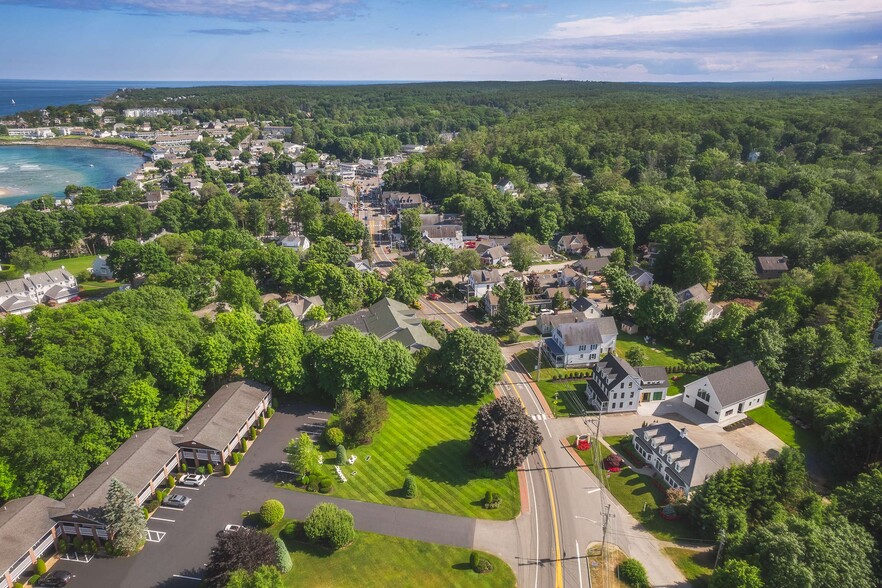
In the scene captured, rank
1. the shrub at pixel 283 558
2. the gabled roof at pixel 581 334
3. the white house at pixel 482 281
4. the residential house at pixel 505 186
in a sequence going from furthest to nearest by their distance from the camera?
the residential house at pixel 505 186 < the white house at pixel 482 281 < the gabled roof at pixel 581 334 < the shrub at pixel 283 558

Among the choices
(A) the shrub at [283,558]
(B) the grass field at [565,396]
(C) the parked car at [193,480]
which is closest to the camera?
(A) the shrub at [283,558]

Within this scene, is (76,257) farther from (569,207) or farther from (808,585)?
(808,585)

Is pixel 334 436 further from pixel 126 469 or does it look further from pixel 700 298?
pixel 700 298

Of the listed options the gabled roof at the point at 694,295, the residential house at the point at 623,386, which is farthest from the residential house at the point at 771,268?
the residential house at the point at 623,386

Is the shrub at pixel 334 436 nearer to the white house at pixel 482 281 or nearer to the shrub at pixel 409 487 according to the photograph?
the shrub at pixel 409 487

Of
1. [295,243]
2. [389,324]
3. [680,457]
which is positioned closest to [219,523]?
[389,324]

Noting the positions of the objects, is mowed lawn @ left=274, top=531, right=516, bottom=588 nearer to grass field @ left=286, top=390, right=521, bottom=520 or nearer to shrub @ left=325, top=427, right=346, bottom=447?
grass field @ left=286, top=390, right=521, bottom=520
